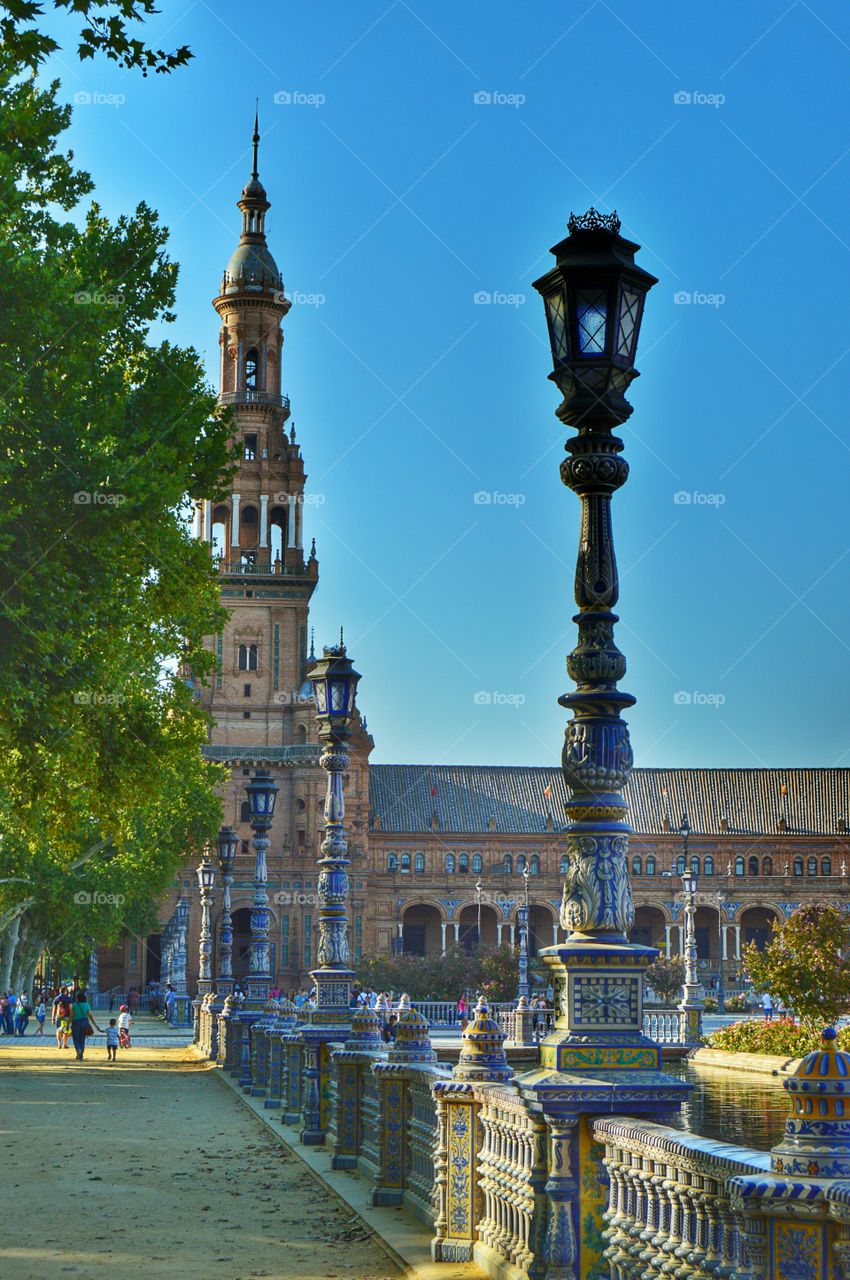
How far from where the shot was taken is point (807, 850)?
10444cm

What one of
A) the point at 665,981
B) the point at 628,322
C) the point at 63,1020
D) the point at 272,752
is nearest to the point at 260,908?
the point at 63,1020

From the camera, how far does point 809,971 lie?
115ft

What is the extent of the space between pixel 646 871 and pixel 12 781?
82.6 meters

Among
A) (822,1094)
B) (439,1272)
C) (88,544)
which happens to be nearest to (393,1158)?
(439,1272)

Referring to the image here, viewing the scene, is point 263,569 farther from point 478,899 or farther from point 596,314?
point 596,314

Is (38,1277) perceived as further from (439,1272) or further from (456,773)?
(456,773)

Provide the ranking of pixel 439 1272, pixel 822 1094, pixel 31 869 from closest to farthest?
pixel 822 1094 → pixel 439 1272 → pixel 31 869

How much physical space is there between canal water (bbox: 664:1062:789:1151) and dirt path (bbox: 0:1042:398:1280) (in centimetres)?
462

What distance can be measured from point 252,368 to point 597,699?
8466 centimetres

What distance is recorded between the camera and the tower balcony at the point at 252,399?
90.6 metres

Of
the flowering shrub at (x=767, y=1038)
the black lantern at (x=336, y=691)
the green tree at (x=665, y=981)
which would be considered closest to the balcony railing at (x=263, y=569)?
the green tree at (x=665, y=981)

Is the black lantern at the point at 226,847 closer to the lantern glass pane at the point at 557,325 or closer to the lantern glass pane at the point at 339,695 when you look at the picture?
the lantern glass pane at the point at 339,695

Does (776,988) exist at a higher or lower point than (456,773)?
lower

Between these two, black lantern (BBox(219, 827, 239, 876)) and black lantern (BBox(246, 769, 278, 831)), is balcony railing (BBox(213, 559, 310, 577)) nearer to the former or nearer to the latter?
black lantern (BBox(219, 827, 239, 876))
